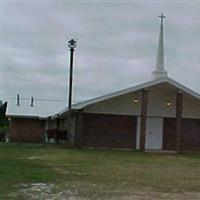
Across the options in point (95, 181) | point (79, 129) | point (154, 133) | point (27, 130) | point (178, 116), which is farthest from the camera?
point (27, 130)

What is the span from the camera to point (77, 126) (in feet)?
95.2

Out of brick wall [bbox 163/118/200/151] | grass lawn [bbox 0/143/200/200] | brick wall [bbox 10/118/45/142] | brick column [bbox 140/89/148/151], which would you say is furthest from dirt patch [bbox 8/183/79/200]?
brick wall [bbox 10/118/45/142]

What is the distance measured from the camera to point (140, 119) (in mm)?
29656

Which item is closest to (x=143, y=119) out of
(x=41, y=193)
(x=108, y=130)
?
(x=108, y=130)

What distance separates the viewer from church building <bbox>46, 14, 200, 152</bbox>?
29.0 m

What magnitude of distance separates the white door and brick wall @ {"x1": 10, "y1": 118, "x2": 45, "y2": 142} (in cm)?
1262

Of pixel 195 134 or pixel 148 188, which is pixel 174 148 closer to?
pixel 195 134

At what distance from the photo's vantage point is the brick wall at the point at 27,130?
135 ft

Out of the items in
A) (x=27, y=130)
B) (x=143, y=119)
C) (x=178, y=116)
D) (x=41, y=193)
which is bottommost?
(x=41, y=193)

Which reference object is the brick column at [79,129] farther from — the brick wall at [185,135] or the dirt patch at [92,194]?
the dirt patch at [92,194]

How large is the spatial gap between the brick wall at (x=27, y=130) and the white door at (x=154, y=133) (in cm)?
1262

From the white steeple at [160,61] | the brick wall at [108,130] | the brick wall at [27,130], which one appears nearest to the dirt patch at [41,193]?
the brick wall at [108,130]

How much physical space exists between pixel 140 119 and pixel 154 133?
1.63 m

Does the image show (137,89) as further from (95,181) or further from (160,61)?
(95,181)
